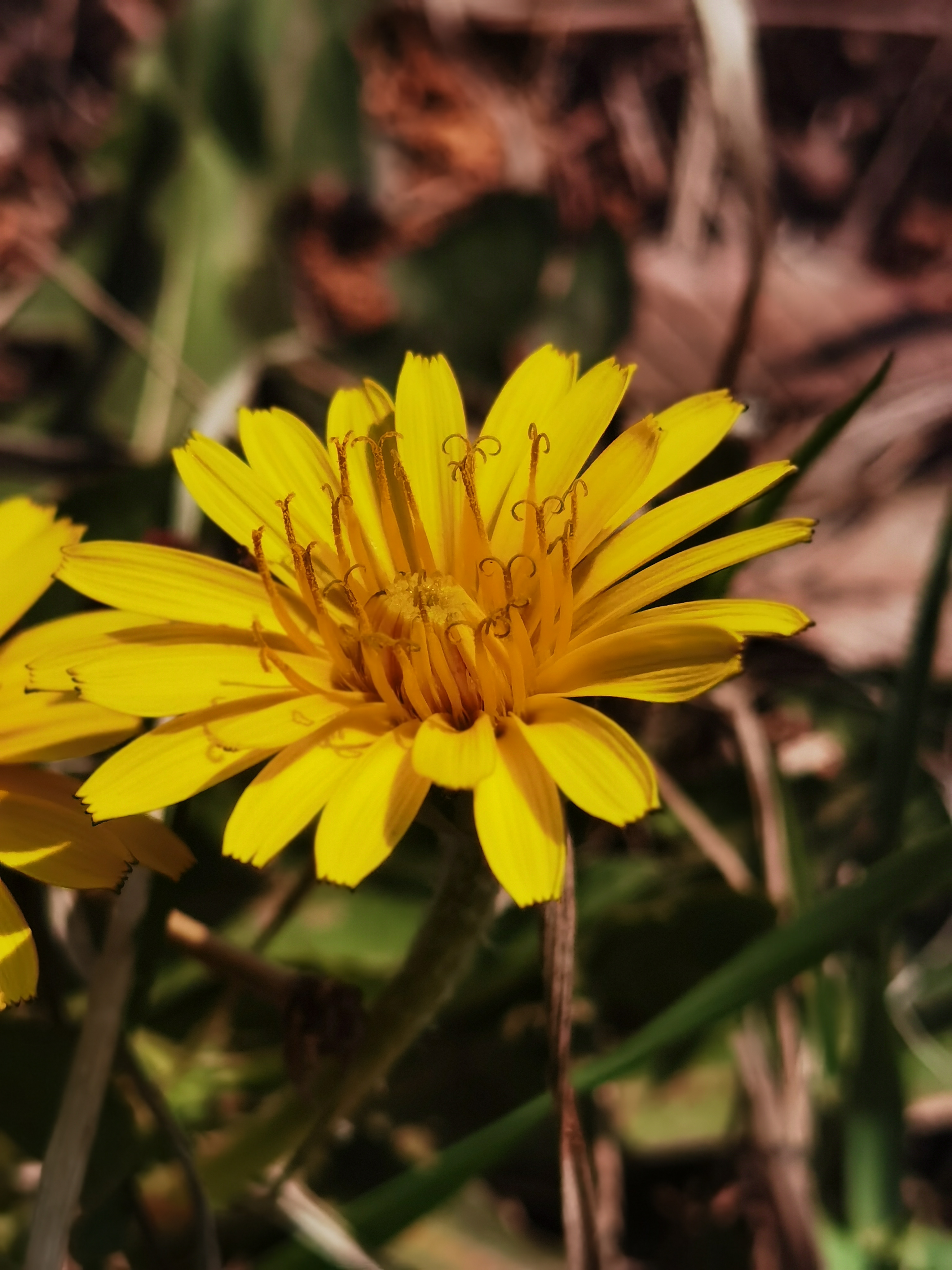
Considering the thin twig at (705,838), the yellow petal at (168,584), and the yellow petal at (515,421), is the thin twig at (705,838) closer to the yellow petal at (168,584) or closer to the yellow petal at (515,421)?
the yellow petal at (515,421)

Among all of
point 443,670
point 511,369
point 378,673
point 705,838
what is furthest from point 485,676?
point 511,369

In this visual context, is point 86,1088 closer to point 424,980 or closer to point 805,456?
point 424,980

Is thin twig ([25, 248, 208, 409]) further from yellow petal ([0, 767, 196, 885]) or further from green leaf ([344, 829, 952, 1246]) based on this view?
green leaf ([344, 829, 952, 1246])

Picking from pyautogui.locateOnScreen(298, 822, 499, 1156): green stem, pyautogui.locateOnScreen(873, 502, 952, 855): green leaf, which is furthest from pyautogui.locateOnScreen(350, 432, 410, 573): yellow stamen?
pyautogui.locateOnScreen(873, 502, 952, 855): green leaf

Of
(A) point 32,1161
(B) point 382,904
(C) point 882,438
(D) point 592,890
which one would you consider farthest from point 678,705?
(A) point 32,1161

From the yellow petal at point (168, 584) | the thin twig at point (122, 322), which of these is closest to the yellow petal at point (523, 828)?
the yellow petal at point (168, 584)
